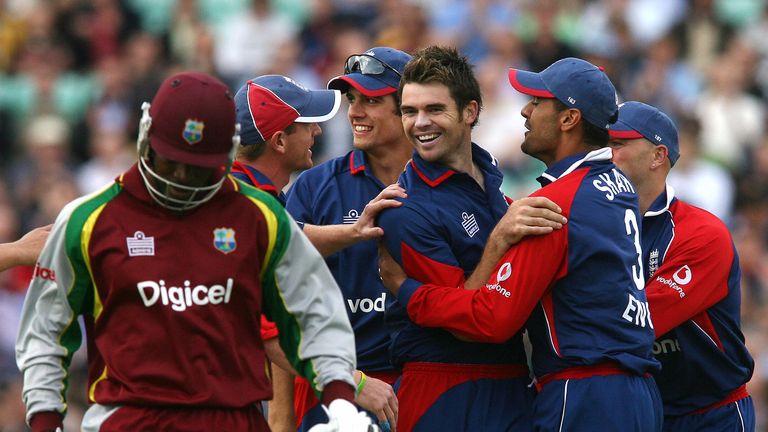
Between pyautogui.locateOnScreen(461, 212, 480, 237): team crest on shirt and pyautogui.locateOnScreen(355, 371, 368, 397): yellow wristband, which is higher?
pyautogui.locateOnScreen(461, 212, 480, 237): team crest on shirt

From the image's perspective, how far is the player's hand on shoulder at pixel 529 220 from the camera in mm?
6098

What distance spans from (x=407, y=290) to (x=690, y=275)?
1.57 meters

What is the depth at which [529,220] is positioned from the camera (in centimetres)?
611

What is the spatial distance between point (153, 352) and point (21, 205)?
27.7 ft

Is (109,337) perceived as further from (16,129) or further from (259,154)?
(16,129)

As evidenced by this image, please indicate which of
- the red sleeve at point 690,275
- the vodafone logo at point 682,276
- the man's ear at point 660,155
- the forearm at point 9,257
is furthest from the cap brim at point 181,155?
the man's ear at point 660,155

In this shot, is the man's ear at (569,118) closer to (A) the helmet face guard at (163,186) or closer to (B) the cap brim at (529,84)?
(B) the cap brim at (529,84)

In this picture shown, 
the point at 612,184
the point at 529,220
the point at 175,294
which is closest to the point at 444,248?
the point at 529,220

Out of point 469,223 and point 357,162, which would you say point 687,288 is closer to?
point 469,223

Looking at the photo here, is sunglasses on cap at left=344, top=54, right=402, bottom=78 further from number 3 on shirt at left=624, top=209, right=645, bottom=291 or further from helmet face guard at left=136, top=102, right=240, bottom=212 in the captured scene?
helmet face guard at left=136, top=102, right=240, bottom=212

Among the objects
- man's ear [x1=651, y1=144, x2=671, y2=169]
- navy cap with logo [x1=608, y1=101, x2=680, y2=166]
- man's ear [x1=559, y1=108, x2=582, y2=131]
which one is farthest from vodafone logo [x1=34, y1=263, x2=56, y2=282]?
man's ear [x1=651, y1=144, x2=671, y2=169]

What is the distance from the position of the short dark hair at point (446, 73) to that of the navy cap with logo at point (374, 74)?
1.84ft

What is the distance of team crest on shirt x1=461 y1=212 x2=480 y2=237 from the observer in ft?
21.4

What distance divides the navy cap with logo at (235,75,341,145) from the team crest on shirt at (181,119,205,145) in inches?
72.9
